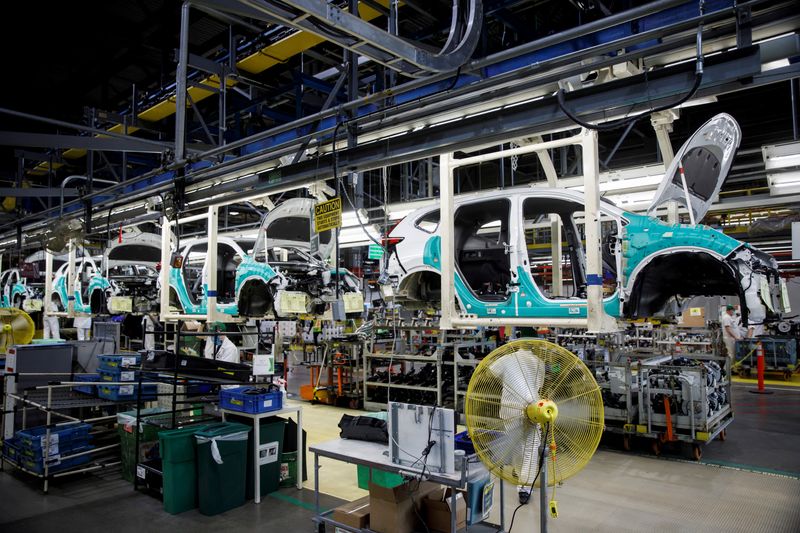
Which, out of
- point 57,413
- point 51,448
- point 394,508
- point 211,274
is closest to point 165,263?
point 211,274

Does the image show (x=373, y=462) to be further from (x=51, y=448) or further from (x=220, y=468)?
(x=51, y=448)

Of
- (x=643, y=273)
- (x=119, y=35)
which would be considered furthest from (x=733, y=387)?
(x=119, y=35)

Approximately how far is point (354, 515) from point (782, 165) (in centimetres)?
484

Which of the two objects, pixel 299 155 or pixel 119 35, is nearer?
pixel 299 155

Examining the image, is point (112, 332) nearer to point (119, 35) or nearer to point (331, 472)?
point (119, 35)

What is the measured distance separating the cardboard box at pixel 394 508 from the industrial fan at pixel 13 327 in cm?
638

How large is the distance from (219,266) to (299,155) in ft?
16.0

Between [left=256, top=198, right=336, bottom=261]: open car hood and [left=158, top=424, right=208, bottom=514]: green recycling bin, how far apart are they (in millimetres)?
2527

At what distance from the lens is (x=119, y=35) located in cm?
896

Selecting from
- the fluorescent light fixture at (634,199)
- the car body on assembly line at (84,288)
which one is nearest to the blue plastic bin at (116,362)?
the car body on assembly line at (84,288)

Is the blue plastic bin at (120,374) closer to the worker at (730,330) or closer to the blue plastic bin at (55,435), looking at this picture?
the blue plastic bin at (55,435)

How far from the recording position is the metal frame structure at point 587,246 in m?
3.62

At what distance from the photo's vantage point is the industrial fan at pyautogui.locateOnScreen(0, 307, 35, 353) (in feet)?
25.2

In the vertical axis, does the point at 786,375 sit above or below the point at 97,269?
below
